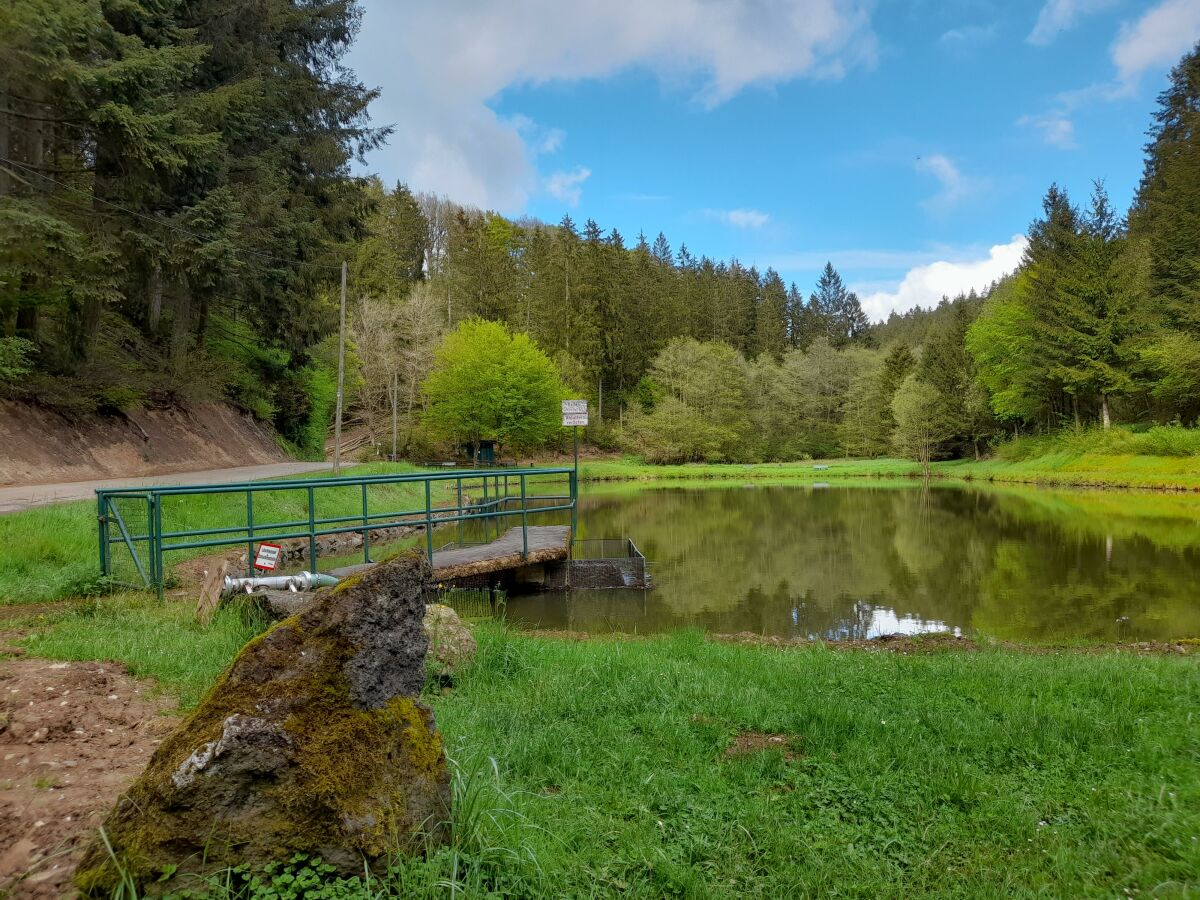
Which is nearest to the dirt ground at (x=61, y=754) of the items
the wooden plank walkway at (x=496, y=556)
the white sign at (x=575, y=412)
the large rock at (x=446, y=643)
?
the large rock at (x=446, y=643)

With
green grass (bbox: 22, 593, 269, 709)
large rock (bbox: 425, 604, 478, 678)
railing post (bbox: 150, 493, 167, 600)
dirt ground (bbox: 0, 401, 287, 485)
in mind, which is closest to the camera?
green grass (bbox: 22, 593, 269, 709)

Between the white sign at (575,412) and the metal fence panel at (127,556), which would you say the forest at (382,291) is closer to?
the metal fence panel at (127,556)

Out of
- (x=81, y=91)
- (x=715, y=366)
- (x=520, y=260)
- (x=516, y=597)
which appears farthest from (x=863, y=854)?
(x=520, y=260)

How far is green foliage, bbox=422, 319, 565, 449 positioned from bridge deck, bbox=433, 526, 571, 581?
30415 mm

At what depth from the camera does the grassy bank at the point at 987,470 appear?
1099 inches

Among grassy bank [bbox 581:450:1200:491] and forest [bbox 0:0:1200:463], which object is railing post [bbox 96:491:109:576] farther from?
grassy bank [bbox 581:450:1200:491]

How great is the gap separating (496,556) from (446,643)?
5.60m

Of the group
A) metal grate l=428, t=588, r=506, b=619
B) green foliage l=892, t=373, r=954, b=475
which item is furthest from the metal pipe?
green foliage l=892, t=373, r=954, b=475

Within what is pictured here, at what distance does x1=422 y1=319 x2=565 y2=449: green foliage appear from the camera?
42781mm

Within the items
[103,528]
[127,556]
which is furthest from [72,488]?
[103,528]

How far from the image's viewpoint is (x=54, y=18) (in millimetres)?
10789

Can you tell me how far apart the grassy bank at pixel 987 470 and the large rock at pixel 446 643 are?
31.6 metres

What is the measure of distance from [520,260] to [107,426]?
5185 centimetres

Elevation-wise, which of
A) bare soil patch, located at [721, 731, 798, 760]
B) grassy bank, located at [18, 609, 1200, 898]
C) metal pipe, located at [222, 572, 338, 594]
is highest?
metal pipe, located at [222, 572, 338, 594]
